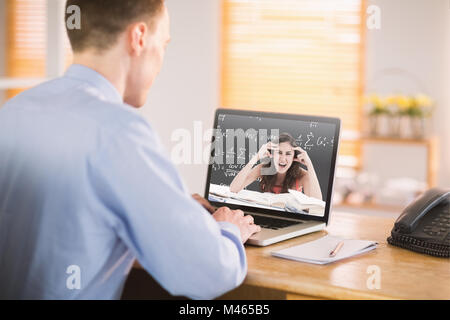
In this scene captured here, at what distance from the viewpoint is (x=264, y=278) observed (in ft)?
4.19

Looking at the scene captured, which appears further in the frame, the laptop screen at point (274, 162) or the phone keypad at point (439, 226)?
the laptop screen at point (274, 162)

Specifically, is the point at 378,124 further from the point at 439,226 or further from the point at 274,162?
the point at 439,226

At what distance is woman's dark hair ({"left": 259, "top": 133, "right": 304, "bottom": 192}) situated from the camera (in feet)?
5.52

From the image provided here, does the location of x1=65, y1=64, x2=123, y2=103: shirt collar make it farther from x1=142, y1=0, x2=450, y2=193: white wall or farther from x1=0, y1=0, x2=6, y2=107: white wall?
x1=142, y1=0, x2=450, y2=193: white wall

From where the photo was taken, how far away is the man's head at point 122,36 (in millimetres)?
1271

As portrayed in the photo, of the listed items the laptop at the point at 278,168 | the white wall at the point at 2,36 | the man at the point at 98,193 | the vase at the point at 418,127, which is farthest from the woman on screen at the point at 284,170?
the vase at the point at 418,127

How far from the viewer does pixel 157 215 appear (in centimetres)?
111

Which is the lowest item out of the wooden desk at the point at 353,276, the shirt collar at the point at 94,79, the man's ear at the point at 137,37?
the wooden desk at the point at 353,276

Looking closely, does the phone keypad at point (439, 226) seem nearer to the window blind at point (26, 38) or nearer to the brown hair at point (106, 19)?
the brown hair at point (106, 19)

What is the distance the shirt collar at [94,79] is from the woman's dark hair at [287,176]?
57 centimetres

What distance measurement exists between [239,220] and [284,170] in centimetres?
28

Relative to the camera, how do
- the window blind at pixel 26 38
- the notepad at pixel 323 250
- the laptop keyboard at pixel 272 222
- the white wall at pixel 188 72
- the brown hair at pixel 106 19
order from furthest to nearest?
1. the white wall at pixel 188 72
2. the window blind at pixel 26 38
3. the laptop keyboard at pixel 272 222
4. the notepad at pixel 323 250
5. the brown hair at pixel 106 19

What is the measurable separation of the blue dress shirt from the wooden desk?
0.29 ft
